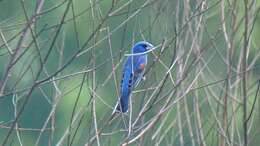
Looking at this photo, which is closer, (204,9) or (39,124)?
(204,9)

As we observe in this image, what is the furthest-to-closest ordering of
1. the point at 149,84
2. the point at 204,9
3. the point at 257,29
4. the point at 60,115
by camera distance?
the point at 60,115, the point at 257,29, the point at 149,84, the point at 204,9

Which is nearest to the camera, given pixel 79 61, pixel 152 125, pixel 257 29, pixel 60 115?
pixel 152 125

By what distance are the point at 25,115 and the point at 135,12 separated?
35.3 feet

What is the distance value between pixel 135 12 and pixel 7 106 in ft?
32.8

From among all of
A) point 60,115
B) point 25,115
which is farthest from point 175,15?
point 60,115

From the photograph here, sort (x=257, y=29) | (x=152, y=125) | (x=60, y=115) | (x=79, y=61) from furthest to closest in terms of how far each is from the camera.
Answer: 1. (x=60, y=115)
2. (x=257, y=29)
3. (x=79, y=61)
4. (x=152, y=125)

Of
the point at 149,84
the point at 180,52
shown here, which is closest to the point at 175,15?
the point at 180,52

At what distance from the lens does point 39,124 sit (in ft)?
49.3

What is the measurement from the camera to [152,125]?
3.89 meters

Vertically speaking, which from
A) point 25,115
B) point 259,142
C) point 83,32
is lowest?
point 259,142

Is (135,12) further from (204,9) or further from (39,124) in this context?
(39,124)

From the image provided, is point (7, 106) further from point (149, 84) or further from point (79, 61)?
point (149, 84)

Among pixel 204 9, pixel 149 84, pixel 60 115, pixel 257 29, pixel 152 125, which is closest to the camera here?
pixel 152 125

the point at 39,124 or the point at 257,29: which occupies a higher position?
the point at 257,29
